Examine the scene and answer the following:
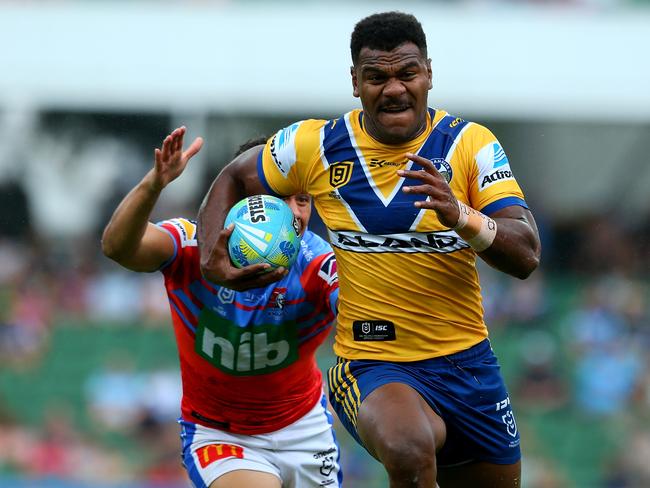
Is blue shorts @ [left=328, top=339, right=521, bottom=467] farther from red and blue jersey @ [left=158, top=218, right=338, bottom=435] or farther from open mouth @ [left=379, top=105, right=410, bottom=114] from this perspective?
open mouth @ [left=379, top=105, right=410, bottom=114]

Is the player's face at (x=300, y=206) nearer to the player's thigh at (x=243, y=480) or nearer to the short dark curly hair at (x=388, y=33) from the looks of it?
the short dark curly hair at (x=388, y=33)

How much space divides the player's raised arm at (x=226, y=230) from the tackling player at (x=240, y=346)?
10.2 inches

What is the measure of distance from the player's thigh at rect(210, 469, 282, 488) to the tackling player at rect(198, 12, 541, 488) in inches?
32.5

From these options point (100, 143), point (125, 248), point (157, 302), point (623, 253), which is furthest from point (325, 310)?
point (100, 143)

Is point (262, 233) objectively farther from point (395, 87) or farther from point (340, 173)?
point (395, 87)

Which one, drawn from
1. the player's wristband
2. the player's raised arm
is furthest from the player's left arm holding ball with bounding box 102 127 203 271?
the player's wristband

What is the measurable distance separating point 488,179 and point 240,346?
1.73 m

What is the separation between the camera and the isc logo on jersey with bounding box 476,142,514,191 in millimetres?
5301

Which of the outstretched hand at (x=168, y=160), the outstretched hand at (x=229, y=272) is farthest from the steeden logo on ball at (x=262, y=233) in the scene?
the outstretched hand at (x=168, y=160)

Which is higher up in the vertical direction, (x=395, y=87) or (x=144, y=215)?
A: (x=395, y=87)

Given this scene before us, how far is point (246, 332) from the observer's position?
6234 mm

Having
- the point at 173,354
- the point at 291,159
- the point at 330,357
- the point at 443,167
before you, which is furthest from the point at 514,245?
the point at 173,354

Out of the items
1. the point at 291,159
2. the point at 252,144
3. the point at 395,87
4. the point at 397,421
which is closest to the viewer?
the point at 397,421

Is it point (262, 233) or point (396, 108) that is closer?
point (396, 108)
